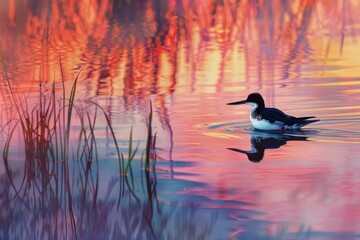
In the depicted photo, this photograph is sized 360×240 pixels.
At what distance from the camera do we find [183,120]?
970 centimetres

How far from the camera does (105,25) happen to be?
16.6 meters

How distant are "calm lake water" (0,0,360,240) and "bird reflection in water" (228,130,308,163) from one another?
2 centimetres

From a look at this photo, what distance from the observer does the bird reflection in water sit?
8133mm

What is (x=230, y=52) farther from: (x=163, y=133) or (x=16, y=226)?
(x=16, y=226)

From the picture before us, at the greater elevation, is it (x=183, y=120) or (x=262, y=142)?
(x=183, y=120)

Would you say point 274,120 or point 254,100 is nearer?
point 274,120

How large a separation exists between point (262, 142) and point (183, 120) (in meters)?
0.94

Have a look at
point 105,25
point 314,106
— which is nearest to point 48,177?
point 314,106

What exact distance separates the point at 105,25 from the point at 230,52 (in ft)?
9.97

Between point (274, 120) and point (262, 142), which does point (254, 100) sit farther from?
point (262, 142)

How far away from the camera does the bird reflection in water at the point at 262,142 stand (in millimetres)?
8133

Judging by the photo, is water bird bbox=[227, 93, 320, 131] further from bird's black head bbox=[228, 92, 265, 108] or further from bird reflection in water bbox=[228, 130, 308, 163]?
bird's black head bbox=[228, 92, 265, 108]

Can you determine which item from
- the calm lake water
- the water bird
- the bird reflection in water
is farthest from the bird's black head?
the bird reflection in water

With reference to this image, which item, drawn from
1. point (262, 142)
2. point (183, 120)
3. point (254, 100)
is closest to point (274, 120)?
point (254, 100)
